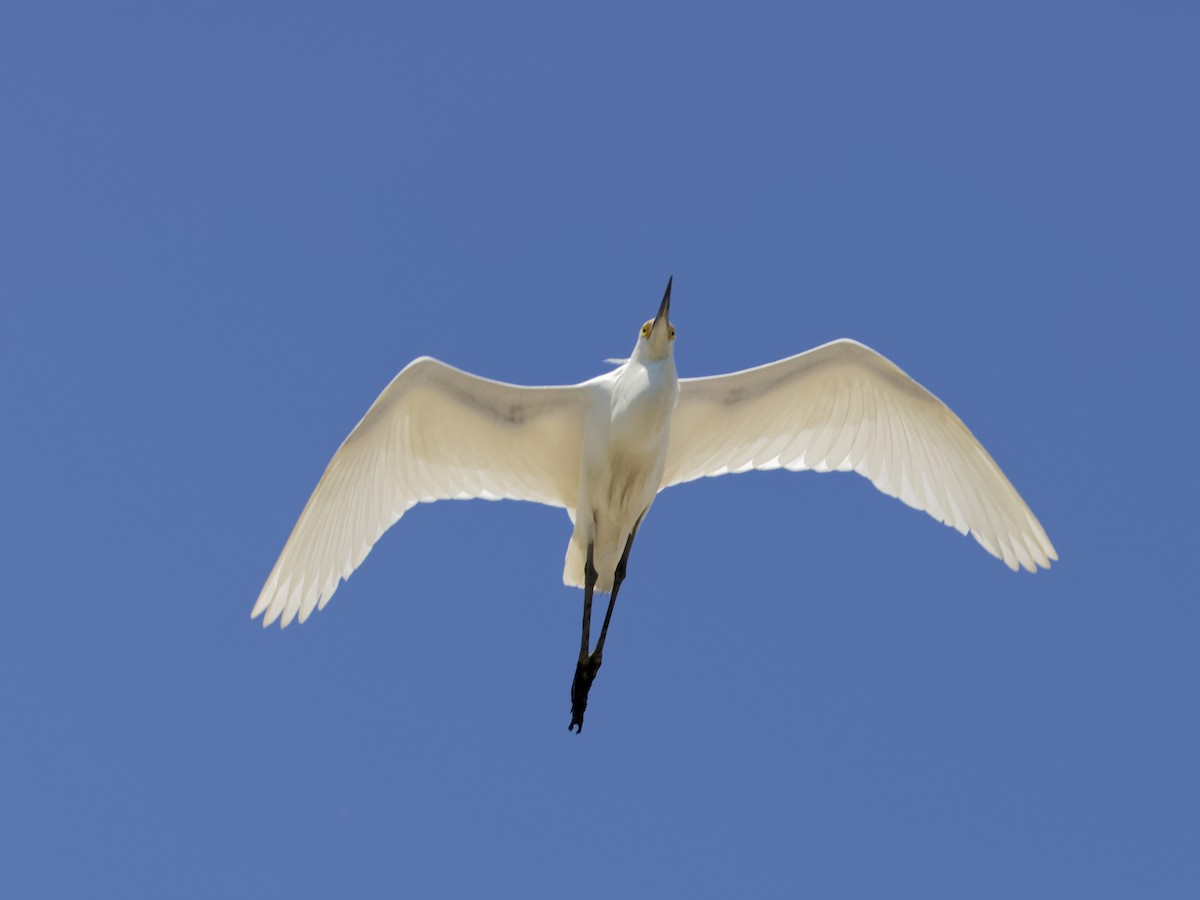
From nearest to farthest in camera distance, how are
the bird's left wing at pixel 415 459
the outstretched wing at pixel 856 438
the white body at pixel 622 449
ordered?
the white body at pixel 622 449 → the bird's left wing at pixel 415 459 → the outstretched wing at pixel 856 438

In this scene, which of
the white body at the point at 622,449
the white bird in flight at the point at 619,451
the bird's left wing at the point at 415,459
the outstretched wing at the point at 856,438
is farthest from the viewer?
the outstretched wing at the point at 856,438

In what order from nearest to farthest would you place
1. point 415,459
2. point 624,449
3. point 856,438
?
1. point 624,449
2. point 415,459
3. point 856,438

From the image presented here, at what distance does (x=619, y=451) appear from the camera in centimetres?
1524

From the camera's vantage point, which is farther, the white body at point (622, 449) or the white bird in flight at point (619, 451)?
the white bird in flight at point (619, 451)

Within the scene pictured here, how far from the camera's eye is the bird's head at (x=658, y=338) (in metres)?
15.3

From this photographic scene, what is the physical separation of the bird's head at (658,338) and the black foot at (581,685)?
343 centimetres

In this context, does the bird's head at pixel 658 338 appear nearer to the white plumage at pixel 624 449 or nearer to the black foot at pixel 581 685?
the white plumage at pixel 624 449

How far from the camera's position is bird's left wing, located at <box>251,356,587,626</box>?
15.8 metres

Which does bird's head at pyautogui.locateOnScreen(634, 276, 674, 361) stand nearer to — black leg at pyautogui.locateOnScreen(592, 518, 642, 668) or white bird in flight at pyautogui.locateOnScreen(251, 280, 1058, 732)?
white bird in flight at pyautogui.locateOnScreen(251, 280, 1058, 732)

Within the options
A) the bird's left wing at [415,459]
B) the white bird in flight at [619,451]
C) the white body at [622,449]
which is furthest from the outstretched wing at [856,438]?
the bird's left wing at [415,459]

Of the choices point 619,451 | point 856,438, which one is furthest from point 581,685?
point 856,438

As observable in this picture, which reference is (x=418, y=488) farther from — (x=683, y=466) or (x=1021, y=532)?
(x=1021, y=532)

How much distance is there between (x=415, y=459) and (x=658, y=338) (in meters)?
3.19

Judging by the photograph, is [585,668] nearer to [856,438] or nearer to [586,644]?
[586,644]
